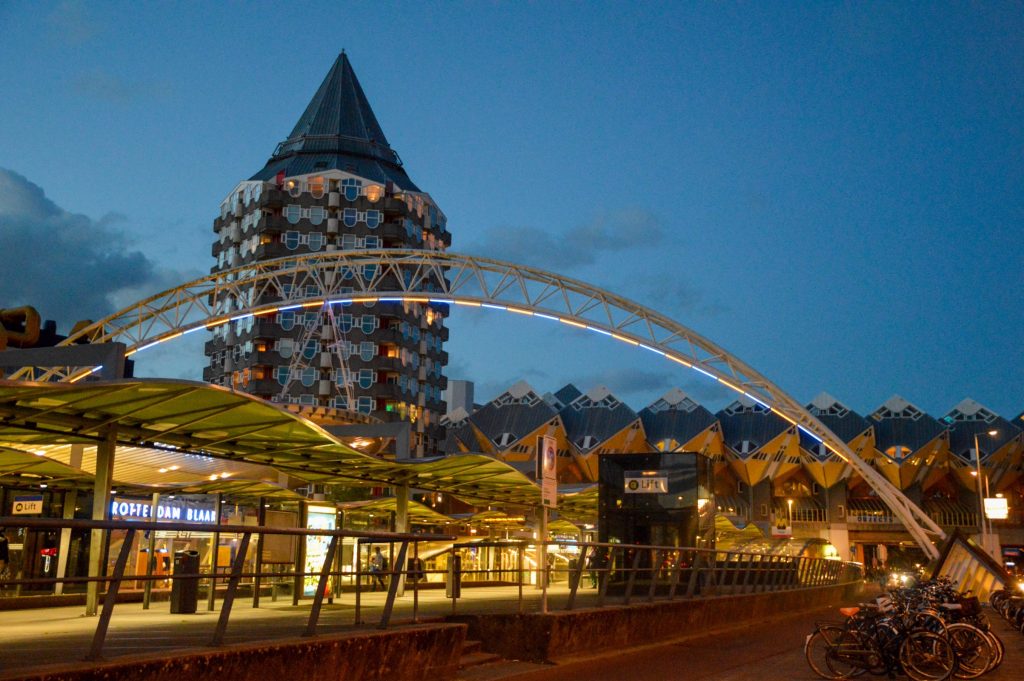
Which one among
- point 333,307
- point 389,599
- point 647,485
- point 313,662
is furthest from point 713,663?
point 333,307

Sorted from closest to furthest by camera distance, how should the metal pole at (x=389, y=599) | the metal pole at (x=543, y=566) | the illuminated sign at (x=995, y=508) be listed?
the metal pole at (x=389, y=599), the metal pole at (x=543, y=566), the illuminated sign at (x=995, y=508)

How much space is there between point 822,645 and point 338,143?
95933 mm

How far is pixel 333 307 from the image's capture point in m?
91.9

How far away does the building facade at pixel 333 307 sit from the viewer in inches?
3701

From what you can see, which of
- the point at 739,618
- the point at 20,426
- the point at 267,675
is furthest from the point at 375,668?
the point at 739,618

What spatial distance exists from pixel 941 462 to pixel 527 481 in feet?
354

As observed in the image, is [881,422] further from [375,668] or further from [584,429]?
[375,668]

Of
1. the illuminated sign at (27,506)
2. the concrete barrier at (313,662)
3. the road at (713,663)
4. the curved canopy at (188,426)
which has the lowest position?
the road at (713,663)

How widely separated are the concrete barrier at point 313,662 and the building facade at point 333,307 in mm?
78714

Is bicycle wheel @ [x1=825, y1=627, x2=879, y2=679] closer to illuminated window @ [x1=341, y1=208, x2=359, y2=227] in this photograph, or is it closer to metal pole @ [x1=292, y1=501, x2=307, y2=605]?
metal pole @ [x1=292, y1=501, x2=307, y2=605]

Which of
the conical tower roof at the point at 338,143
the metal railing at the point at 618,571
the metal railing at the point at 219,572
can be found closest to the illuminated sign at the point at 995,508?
the metal railing at the point at 618,571

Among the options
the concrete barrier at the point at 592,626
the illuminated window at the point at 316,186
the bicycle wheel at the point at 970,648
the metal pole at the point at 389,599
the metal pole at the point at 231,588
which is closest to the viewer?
the metal pole at the point at 231,588

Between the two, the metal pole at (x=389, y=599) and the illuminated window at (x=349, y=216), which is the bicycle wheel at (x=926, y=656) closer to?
the metal pole at (x=389, y=599)

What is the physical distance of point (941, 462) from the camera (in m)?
127
